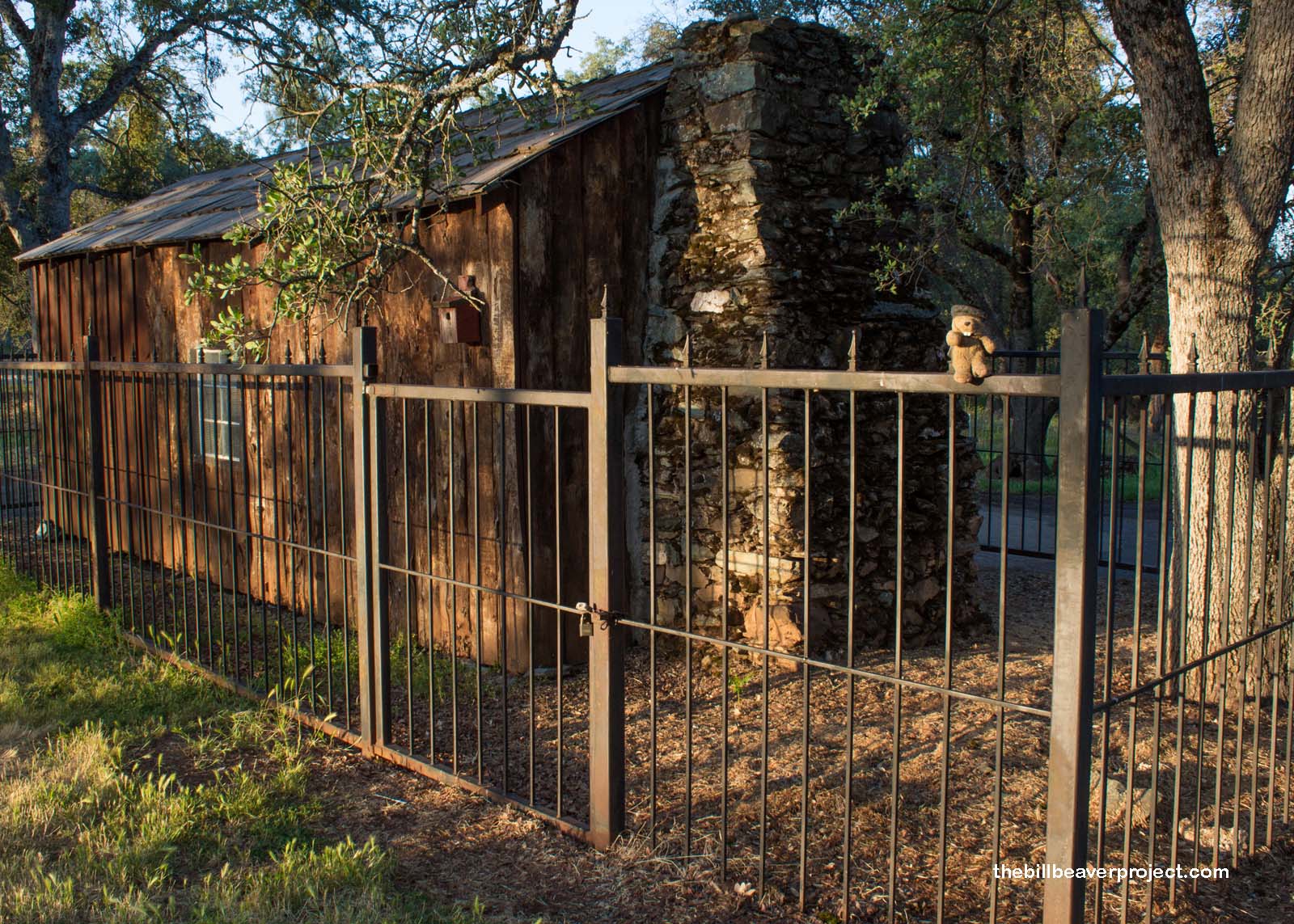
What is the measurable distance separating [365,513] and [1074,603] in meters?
3.51


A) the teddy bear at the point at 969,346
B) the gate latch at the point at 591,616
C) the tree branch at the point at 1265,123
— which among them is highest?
the tree branch at the point at 1265,123

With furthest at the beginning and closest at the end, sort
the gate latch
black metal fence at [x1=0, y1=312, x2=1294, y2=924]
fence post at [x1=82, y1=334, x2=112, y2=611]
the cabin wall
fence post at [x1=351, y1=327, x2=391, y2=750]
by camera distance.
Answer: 1. fence post at [x1=82, y1=334, x2=112, y2=611]
2. the cabin wall
3. fence post at [x1=351, y1=327, x2=391, y2=750]
4. the gate latch
5. black metal fence at [x1=0, y1=312, x2=1294, y2=924]

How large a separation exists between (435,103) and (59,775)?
4018 millimetres

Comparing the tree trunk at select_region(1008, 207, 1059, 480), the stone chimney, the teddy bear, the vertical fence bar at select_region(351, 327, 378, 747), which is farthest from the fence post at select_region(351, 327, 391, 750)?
the tree trunk at select_region(1008, 207, 1059, 480)

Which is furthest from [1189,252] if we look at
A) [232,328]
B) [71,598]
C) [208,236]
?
[71,598]

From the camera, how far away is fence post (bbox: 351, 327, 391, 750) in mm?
5281

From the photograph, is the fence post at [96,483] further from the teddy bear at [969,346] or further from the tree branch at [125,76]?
the tree branch at [125,76]

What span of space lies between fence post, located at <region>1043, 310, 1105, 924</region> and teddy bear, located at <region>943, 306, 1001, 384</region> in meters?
0.21

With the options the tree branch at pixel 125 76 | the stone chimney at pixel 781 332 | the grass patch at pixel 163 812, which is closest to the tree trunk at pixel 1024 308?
the stone chimney at pixel 781 332

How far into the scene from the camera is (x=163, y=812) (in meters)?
4.49

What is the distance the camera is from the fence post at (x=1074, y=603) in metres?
2.81

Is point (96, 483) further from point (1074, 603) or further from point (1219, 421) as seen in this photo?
point (1219, 421)

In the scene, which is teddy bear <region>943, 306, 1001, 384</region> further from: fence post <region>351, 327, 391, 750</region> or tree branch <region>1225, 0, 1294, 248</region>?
tree branch <region>1225, 0, 1294, 248</region>

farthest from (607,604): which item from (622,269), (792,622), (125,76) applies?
(125,76)
